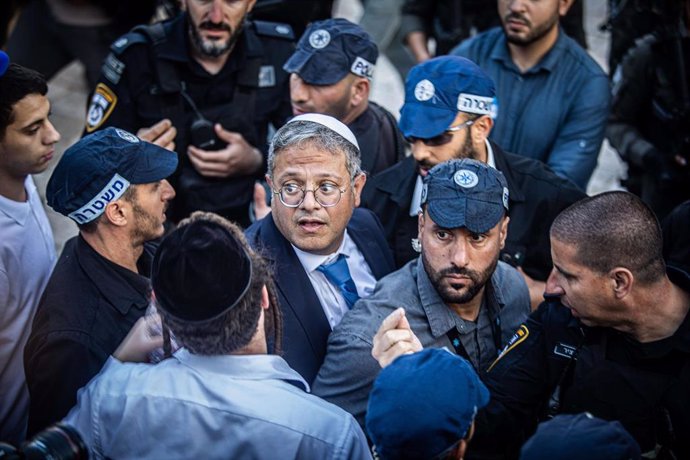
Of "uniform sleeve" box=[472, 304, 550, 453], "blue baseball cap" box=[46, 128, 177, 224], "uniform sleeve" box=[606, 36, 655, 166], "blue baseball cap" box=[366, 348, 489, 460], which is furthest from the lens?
"uniform sleeve" box=[606, 36, 655, 166]

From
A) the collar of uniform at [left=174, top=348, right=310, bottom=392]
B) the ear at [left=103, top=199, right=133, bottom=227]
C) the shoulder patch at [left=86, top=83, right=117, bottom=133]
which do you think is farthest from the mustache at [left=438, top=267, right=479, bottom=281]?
the shoulder patch at [left=86, top=83, right=117, bottom=133]

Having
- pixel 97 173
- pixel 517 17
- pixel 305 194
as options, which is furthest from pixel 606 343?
pixel 517 17

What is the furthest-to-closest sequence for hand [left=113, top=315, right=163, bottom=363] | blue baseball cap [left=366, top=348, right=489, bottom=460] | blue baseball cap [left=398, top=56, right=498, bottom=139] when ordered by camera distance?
blue baseball cap [left=398, top=56, right=498, bottom=139] < hand [left=113, top=315, right=163, bottom=363] < blue baseball cap [left=366, top=348, right=489, bottom=460]

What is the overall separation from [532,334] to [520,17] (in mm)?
2207

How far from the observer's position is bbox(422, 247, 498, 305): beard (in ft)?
10.3

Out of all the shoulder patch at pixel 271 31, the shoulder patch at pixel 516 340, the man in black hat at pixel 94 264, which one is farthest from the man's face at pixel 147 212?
the shoulder patch at pixel 271 31

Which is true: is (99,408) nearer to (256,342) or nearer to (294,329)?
(256,342)

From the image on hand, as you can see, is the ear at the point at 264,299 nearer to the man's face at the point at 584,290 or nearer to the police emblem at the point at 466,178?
the police emblem at the point at 466,178

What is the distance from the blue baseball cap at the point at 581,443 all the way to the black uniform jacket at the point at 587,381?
61 cm

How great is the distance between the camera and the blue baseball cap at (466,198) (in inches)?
123

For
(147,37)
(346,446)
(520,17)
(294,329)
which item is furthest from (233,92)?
(346,446)

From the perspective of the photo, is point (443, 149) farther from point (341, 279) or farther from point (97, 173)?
point (97, 173)

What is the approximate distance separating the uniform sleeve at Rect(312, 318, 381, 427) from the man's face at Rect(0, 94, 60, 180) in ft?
4.90

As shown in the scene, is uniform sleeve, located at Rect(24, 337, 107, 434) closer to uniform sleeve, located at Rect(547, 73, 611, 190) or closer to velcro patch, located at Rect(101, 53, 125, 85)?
velcro patch, located at Rect(101, 53, 125, 85)
